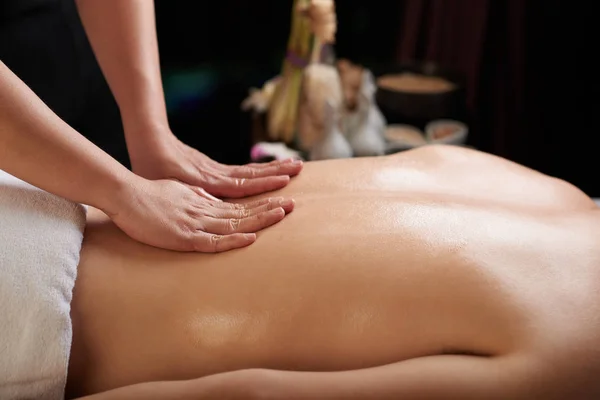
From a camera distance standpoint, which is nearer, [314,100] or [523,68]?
[314,100]

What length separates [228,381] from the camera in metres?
0.61

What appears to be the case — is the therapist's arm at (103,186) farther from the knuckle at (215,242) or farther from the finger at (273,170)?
the finger at (273,170)

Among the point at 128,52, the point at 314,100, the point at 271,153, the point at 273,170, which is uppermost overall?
the point at 128,52

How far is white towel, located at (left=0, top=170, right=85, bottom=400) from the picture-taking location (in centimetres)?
61

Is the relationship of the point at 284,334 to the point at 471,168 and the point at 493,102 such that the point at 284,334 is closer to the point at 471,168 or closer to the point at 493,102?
the point at 471,168

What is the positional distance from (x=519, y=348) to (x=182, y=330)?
0.38 meters

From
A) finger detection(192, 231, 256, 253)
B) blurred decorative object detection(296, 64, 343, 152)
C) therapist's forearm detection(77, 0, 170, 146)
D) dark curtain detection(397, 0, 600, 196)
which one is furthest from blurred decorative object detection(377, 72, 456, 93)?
finger detection(192, 231, 256, 253)

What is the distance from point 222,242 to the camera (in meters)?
0.78

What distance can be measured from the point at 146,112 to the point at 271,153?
78 centimetres

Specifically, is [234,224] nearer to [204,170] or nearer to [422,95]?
[204,170]

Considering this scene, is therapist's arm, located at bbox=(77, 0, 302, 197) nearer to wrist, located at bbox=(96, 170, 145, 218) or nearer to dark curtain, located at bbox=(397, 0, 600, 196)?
wrist, located at bbox=(96, 170, 145, 218)

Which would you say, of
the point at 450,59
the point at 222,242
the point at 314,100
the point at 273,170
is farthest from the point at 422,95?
the point at 222,242

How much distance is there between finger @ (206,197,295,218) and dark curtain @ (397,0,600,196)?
5.42 ft

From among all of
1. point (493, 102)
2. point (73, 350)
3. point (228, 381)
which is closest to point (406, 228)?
point (228, 381)
